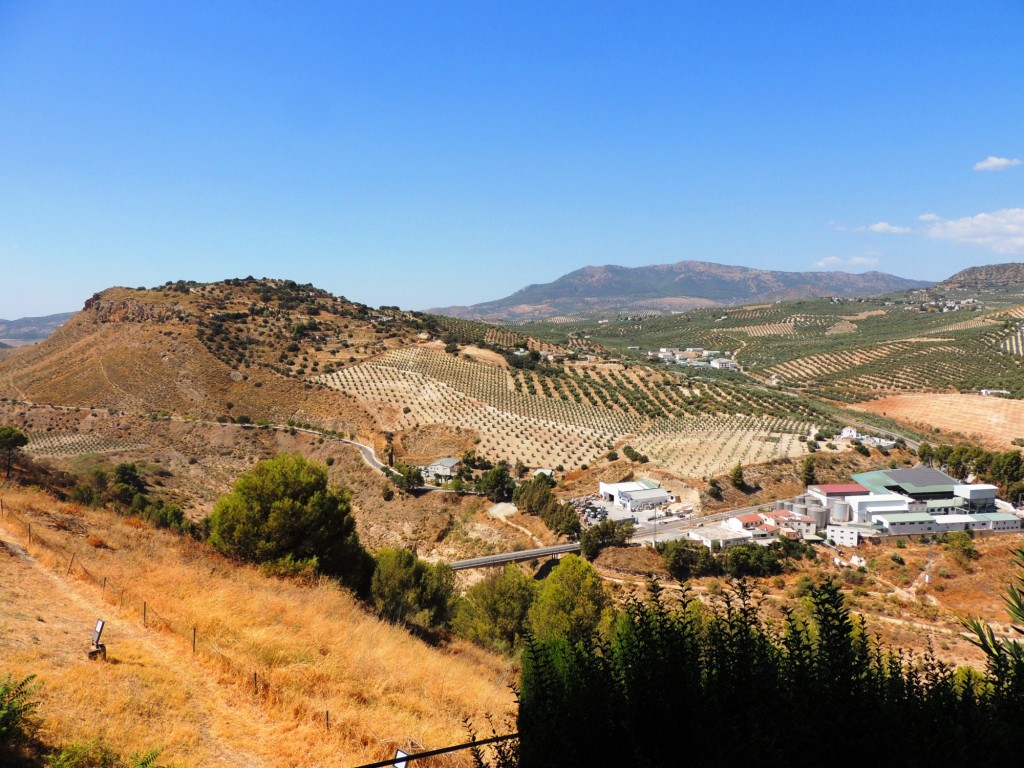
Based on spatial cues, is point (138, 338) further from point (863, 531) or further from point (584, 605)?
point (863, 531)

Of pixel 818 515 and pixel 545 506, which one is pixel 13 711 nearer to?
pixel 545 506

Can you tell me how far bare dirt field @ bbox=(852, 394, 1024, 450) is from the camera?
6353 centimetres

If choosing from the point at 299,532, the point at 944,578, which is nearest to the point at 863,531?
the point at 944,578

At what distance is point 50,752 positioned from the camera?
628 centimetres

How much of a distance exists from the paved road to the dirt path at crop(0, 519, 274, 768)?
78.4 feet

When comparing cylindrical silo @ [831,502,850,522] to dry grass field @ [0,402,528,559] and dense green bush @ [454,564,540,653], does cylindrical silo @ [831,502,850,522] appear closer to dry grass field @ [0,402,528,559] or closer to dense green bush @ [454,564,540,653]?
dry grass field @ [0,402,528,559]

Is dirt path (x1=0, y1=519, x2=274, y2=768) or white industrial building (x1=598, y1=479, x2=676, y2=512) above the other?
dirt path (x1=0, y1=519, x2=274, y2=768)

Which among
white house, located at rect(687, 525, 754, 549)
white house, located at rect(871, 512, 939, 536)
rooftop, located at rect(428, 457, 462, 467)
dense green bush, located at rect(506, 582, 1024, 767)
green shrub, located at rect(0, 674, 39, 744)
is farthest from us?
rooftop, located at rect(428, 457, 462, 467)

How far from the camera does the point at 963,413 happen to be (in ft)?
234

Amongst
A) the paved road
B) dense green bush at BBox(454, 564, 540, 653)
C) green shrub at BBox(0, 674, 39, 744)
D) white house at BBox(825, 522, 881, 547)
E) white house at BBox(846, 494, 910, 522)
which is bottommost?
white house at BBox(825, 522, 881, 547)

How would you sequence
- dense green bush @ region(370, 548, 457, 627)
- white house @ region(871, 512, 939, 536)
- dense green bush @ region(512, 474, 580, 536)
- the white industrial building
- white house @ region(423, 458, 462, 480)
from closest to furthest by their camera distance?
1. dense green bush @ region(370, 548, 457, 627)
2. dense green bush @ region(512, 474, 580, 536)
3. white house @ region(871, 512, 939, 536)
4. the white industrial building
5. white house @ region(423, 458, 462, 480)

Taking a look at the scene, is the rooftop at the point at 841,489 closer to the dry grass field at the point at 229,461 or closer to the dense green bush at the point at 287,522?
the dry grass field at the point at 229,461

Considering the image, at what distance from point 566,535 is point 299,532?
2284cm

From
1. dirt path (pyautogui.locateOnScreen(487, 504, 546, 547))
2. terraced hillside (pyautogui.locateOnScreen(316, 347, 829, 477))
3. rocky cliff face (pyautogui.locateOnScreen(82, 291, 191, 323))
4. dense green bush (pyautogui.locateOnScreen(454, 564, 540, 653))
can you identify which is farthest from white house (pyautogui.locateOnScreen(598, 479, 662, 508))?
rocky cliff face (pyautogui.locateOnScreen(82, 291, 191, 323))
